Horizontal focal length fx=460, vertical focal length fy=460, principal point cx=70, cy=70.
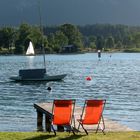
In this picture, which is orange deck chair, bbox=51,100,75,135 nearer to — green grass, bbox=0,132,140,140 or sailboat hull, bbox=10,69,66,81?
green grass, bbox=0,132,140,140

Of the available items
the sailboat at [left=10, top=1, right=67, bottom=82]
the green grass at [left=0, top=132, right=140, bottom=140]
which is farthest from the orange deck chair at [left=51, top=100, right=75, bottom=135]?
the sailboat at [left=10, top=1, right=67, bottom=82]

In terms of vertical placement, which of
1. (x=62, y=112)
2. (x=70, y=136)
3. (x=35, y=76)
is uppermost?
(x=62, y=112)

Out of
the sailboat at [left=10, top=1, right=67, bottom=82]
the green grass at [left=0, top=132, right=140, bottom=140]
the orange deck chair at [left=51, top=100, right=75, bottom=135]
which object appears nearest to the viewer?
the green grass at [left=0, top=132, right=140, bottom=140]

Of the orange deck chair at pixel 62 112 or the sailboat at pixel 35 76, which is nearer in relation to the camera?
the orange deck chair at pixel 62 112

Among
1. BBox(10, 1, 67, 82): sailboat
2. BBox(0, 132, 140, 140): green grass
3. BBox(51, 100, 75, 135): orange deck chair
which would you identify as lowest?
BBox(10, 1, 67, 82): sailboat

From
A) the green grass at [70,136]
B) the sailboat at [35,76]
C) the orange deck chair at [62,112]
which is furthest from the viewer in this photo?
the sailboat at [35,76]

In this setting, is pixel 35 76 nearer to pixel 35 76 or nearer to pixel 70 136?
pixel 35 76

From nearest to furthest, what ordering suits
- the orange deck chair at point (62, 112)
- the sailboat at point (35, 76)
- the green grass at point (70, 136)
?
the green grass at point (70, 136)
the orange deck chair at point (62, 112)
the sailboat at point (35, 76)

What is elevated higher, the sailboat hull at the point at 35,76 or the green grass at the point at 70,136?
the green grass at the point at 70,136

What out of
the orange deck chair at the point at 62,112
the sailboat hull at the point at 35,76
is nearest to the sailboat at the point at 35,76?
the sailboat hull at the point at 35,76

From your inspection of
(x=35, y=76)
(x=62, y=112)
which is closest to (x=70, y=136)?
(x=62, y=112)

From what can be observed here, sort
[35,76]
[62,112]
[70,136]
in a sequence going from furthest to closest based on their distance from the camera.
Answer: [35,76] < [62,112] < [70,136]

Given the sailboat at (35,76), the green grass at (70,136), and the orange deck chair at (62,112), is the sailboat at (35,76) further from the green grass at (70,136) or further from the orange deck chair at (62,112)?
the green grass at (70,136)

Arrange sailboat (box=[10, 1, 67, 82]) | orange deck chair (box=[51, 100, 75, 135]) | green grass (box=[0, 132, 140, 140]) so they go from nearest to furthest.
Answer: green grass (box=[0, 132, 140, 140])
orange deck chair (box=[51, 100, 75, 135])
sailboat (box=[10, 1, 67, 82])
